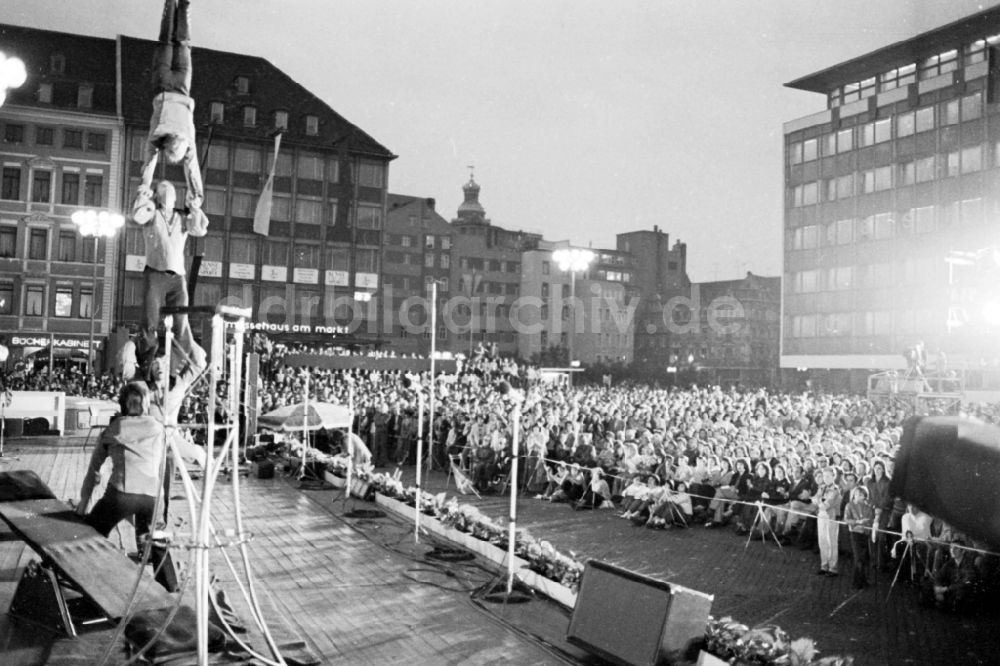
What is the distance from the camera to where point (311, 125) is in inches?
1865

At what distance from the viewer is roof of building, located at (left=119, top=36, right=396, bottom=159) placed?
43.8m

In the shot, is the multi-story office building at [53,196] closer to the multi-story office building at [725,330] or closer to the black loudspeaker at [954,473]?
the black loudspeaker at [954,473]

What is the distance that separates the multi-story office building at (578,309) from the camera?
244 feet

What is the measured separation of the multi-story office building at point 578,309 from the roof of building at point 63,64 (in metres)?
39.7

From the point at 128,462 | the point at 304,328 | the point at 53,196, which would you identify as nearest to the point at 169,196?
the point at 128,462

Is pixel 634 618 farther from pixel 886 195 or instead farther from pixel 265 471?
pixel 886 195

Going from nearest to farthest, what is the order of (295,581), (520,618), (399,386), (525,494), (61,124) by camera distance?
(520,618) → (295,581) → (525,494) → (399,386) → (61,124)

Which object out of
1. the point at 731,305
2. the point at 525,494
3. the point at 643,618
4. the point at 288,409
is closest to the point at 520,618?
the point at 643,618

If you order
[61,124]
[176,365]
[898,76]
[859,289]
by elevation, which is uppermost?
[898,76]

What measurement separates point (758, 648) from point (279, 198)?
44.0 m

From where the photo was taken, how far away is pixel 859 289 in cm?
4675

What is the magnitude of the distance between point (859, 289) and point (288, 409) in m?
39.0

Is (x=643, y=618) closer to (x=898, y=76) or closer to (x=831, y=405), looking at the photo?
(x=831, y=405)

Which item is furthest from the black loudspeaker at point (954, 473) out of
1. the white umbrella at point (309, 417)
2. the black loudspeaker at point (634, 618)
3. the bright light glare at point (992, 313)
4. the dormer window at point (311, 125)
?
the dormer window at point (311, 125)
